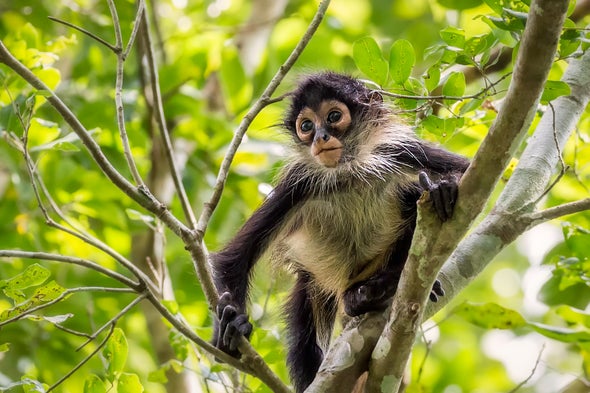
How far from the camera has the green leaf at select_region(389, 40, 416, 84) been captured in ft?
12.8

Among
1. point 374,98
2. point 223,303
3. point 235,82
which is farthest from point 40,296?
point 235,82

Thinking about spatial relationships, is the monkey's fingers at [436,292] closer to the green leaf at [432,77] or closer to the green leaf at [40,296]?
the green leaf at [432,77]

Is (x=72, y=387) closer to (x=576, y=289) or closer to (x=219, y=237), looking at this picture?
(x=219, y=237)

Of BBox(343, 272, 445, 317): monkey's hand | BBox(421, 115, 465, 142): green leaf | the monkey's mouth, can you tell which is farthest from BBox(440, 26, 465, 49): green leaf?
the monkey's mouth

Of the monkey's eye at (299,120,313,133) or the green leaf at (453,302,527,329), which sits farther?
the monkey's eye at (299,120,313,133)

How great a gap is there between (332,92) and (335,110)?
12cm

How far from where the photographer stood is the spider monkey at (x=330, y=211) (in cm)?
504

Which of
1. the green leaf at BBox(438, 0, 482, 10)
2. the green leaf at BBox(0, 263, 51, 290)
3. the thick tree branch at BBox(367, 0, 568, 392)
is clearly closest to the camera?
the thick tree branch at BBox(367, 0, 568, 392)

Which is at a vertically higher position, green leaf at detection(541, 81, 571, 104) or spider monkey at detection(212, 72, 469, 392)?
green leaf at detection(541, 81, 571, 104)

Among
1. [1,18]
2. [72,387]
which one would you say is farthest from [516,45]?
[1,18]

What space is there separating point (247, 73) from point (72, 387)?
2.94 meters

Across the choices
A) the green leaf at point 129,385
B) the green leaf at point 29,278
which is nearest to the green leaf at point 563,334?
the green leaf at point 129,385

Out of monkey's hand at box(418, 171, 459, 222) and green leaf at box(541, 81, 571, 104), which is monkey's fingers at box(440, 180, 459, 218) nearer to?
monkey's hand at box(418, 171, 459, 222)

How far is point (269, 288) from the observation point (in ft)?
18.3
